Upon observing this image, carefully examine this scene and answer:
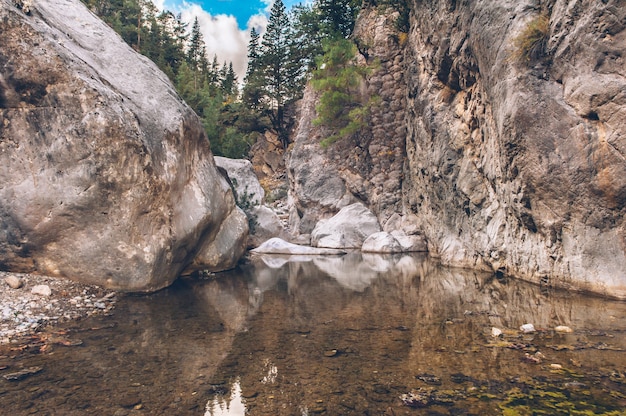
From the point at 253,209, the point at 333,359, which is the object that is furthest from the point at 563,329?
the point at 253,209

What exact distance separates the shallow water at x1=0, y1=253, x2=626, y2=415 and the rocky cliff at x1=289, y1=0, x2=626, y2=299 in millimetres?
1423

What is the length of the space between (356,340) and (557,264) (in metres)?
5.89

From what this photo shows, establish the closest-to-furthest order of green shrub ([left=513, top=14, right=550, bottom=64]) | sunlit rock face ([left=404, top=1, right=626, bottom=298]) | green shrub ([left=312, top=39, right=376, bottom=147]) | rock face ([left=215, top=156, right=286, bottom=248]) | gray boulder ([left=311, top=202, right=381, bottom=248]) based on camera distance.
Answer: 1. sunlit rock face ([left=404, top=1, right=626, bottom=298])
2. green shrub ([left=513, top=14, right=550, bottom=64])
3. rock face ([left=215, top=156, right=286, bottom=248])
4. gray boulder ([left=311, top=202, right=381, bottom=248])
5. green shrub ([left=312, top=39, right=376, bottom=147])

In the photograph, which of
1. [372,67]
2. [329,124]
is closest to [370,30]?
[372,67]

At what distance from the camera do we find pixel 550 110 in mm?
8266

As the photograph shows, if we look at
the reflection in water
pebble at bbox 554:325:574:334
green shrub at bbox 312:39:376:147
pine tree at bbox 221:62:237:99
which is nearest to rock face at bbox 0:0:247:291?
the reflection in water

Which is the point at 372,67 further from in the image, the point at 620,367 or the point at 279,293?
the point at 620,367

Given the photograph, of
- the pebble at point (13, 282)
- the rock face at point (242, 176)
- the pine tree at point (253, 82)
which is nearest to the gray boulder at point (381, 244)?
the rock face at point (242, 176)

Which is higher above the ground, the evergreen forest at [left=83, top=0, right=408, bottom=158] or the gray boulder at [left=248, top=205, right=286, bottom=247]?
the evergreen forest at [left=83, top=0, right=408, bottom=158]

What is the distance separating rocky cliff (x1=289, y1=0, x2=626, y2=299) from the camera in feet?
23.7

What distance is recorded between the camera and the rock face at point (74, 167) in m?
7.22

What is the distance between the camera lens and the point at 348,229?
21.8m

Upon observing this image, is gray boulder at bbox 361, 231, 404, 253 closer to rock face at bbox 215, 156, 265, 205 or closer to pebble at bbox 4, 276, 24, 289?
rock face at bbox 215, 156, 265, 205

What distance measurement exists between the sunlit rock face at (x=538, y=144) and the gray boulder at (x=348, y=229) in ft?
22.2
